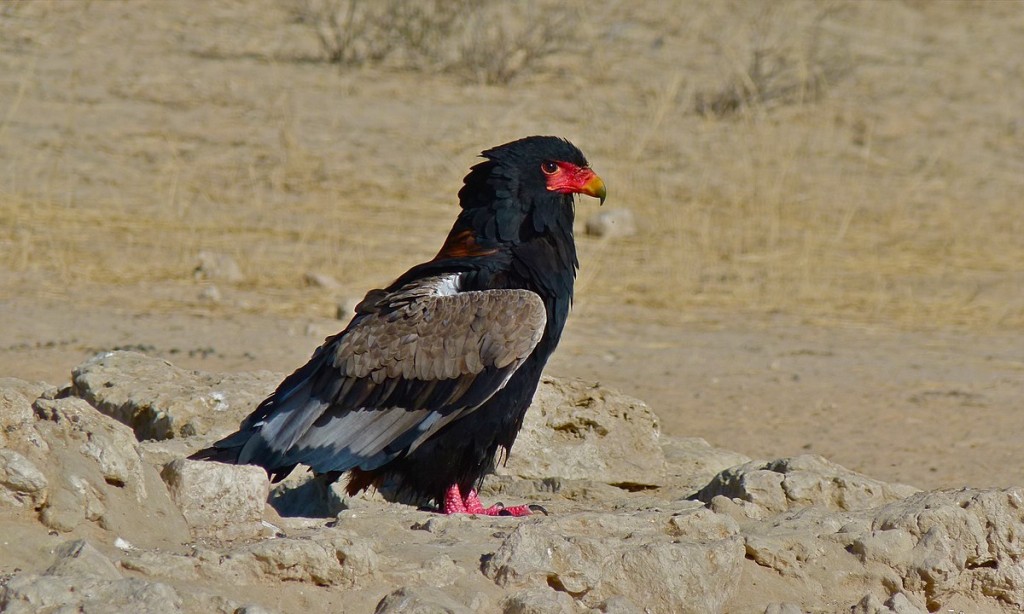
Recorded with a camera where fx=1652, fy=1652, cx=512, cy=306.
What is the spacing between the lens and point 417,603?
159 inches

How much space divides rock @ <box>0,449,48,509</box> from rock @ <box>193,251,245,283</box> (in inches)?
282

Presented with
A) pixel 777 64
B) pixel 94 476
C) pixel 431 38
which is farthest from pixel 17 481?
pixel 777 64

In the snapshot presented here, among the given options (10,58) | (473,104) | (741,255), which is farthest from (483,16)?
(741,255)

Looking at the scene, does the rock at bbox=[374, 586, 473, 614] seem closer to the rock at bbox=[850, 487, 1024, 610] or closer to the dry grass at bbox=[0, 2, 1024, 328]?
the rock at bbox=[850, 487, 1024, 610]

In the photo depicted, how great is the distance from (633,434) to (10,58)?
11.3 meters

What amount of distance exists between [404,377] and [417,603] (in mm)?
1891

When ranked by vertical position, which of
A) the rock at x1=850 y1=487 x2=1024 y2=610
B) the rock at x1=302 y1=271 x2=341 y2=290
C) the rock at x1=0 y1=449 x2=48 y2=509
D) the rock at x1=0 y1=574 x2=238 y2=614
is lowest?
the rock at x1=302 y1=271 x2=341 y2=290

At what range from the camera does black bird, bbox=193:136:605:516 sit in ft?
19.1

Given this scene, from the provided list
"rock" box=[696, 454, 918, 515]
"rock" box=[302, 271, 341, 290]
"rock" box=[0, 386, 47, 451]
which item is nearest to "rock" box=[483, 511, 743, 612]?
"rock" box=[696, 454, 918, 515]

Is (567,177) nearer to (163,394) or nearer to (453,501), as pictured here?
(453,501)

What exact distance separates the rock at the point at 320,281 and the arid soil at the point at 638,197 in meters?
0.03

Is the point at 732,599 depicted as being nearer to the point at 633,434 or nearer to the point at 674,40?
the point at 633,434

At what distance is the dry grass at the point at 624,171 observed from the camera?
1191 centimetres

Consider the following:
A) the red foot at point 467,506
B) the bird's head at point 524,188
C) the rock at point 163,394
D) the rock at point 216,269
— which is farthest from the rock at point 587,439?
the rock at point 216,269
